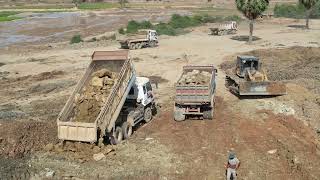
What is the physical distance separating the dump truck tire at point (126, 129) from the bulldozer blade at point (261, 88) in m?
8.32

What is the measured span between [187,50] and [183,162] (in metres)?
31.0

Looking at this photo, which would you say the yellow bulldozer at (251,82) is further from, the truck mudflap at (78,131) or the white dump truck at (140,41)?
the white dump truck at (140,41)

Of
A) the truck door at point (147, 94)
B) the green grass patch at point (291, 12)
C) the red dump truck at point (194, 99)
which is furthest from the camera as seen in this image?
the green grass patch at point (291, 12)

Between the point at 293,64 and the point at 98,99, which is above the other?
the point at 98,99

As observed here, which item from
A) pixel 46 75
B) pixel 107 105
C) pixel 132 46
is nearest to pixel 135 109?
pixel 107 105

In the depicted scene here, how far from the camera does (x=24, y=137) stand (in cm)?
2130

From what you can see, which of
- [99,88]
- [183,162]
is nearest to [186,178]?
[183,162]

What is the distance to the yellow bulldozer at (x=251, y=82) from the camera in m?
27.1

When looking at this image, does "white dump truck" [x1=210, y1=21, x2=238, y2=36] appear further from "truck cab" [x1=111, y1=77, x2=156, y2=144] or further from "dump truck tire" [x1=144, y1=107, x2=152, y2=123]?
"dump truck tire" [x1=144, y1=107, x2=152, y2=123]

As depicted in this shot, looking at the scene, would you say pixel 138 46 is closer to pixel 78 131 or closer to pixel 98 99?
pixel 98 99

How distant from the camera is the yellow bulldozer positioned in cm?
2714

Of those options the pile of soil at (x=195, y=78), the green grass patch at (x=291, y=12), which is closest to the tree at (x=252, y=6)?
the pile of soil at (x=195, y=78)

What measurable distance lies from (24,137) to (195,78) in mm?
9334

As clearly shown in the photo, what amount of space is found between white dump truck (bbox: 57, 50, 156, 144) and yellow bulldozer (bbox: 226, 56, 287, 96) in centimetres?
604
